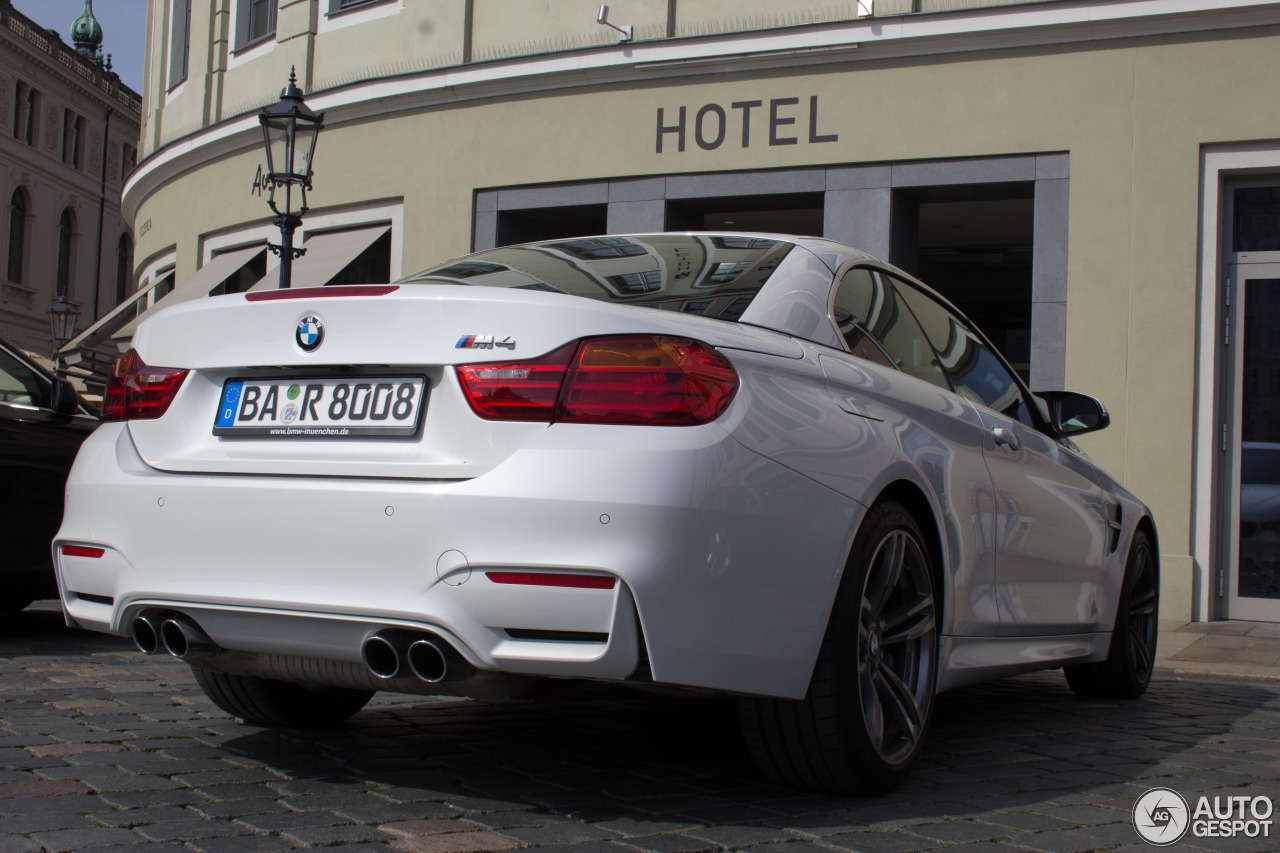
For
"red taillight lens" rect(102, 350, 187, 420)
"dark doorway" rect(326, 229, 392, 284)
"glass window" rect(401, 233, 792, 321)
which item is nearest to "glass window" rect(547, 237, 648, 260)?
"glass window" rect(401, 233, 792, 321)

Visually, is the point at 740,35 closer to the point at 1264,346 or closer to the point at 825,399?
the point at 1264,346

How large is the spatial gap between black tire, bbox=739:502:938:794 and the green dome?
72.3 metres

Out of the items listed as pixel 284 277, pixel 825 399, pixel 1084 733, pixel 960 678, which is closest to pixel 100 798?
pixel 825 399

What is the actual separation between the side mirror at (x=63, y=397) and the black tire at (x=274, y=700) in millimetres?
2582

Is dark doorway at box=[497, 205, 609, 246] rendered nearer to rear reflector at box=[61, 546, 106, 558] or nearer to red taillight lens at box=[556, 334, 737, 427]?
rear reflector at box=[61, 546, 106, 558]

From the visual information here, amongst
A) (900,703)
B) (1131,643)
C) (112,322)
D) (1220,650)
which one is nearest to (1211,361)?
(1220,650)

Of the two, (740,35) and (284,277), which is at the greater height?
(740,35)

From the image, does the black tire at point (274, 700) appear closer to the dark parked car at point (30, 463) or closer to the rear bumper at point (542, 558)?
the rear bumper at point (542, 558)

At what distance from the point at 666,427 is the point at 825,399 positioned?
60 cm

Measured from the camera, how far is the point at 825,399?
3285mm

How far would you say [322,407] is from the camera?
10.2ft

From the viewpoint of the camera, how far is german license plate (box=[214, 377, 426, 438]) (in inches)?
118

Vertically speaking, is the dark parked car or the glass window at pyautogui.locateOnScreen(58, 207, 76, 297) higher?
the glass window at pyautogui.locateOnScreen(58, 207, 76, 297)

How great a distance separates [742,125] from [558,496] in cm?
965
